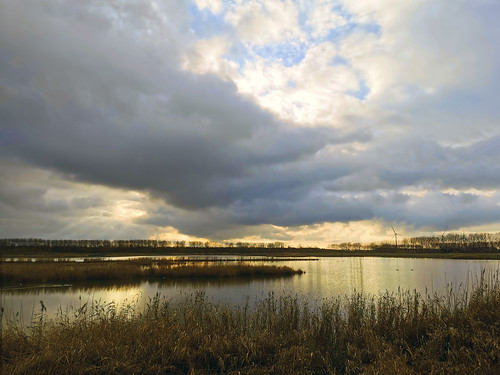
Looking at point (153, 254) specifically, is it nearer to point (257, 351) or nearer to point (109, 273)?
point (109, 273)

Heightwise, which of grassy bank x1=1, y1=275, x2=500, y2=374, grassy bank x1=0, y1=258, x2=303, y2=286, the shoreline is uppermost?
grassy bank x1=1, y1=275, x2=500, y2=374

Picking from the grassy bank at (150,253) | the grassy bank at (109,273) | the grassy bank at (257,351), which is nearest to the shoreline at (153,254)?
the grassy bank at (150,253)

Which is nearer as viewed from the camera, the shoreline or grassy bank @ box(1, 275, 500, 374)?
grassy bank @ box(1, 275, 500, 374)

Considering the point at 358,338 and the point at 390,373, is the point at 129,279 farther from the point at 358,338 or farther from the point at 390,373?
the point at 390,373

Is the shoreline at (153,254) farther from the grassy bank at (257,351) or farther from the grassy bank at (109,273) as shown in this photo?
the grassy bank at (257,351)

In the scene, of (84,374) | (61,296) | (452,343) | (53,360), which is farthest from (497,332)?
(61,296)

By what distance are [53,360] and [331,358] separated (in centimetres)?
567

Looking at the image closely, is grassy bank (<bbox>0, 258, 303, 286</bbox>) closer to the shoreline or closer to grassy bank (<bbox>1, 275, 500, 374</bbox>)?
grassy bank (<bbox>1, 275, 500, 374</bbox>)

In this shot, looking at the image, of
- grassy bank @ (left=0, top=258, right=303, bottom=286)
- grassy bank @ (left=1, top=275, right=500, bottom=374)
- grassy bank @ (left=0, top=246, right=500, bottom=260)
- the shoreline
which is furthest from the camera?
grassy bank @ (left=0, top=246, right=500, bottom=260)

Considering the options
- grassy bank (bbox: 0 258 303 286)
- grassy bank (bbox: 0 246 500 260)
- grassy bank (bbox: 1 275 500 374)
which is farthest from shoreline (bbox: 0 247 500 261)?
Result: grassy bank (bbox: 1 275 500 374)

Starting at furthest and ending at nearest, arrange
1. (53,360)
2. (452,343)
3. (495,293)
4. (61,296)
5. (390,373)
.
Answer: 1. (61,296)
2. (495,293)
3. (452,343)
4. (53,360)
5. (390,373)

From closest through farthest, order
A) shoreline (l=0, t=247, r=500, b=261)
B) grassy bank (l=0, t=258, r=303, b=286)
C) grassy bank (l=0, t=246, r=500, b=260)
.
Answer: grassy bank (l=0, t=258, r=303, b=286)
shoreline (l=0, t=247, r=500, b=261)
grassy bank (l=0, t=246, r=500, b=260)

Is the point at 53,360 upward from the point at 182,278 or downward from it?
upward

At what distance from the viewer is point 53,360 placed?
5.62m
